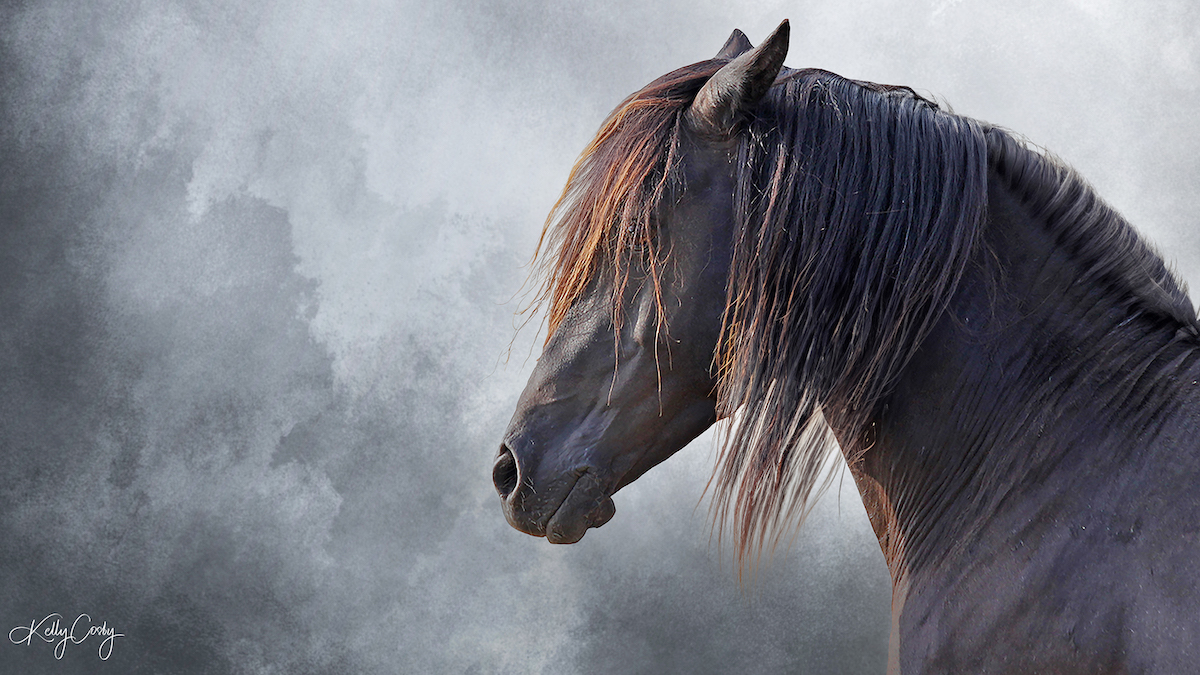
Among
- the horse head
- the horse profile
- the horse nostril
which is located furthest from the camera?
the horse nostril

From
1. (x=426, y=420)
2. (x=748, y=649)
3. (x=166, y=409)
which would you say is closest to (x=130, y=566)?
(x=166, y=409)

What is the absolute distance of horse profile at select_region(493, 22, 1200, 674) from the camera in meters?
0.63

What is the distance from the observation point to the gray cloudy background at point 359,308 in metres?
2.96

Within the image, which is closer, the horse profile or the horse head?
the horse profile

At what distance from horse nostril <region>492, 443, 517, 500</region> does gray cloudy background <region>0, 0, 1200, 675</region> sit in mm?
2274

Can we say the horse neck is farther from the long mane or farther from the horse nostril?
the horse nostril

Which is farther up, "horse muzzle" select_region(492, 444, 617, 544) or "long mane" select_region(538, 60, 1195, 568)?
"long mane" select_region(538, 60, 1195, 568)

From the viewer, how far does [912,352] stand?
692 millimetres

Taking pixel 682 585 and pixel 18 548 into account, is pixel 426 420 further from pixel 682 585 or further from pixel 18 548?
pixel 18 548

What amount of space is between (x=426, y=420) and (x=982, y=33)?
2558 mm
